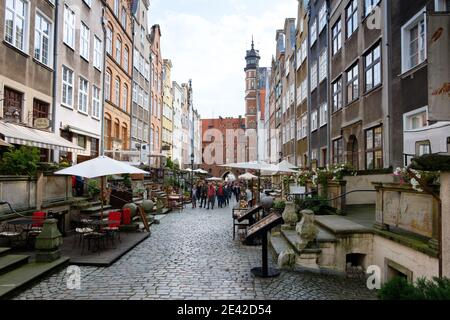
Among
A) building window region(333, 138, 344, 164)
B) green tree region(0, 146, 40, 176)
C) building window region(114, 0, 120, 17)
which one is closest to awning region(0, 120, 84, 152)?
green tree region(0, 146, 40, 176)

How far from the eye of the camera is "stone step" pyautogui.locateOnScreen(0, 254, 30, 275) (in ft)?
23.1

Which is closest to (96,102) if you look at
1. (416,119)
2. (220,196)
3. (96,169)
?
(220,196)

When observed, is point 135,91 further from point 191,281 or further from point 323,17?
point 191,281

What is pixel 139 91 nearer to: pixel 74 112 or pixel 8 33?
pixel 74 112

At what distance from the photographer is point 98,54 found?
24.5 m

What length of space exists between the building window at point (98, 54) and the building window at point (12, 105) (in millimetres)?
9457

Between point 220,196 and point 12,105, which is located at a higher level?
point 12,105

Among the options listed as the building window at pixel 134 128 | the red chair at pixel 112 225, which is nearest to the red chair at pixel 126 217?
the red chair at pixel 112 225

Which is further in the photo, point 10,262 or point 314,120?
point 314,120

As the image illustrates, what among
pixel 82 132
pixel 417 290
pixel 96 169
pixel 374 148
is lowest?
pixel 417 290

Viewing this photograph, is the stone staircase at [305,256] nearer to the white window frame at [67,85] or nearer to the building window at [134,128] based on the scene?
the white window frame at [67,85]

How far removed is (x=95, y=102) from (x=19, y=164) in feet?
46.4

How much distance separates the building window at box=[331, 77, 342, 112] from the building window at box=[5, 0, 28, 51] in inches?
584

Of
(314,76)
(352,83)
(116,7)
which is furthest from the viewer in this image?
(116,7)
